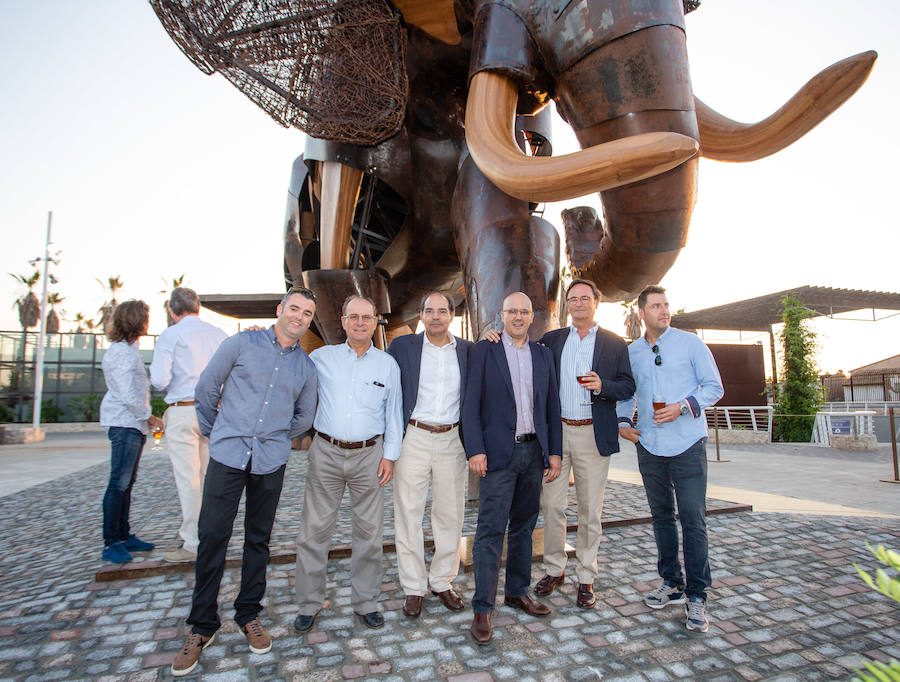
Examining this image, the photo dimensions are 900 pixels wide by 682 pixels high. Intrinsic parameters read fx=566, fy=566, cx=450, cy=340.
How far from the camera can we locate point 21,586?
10.9ft

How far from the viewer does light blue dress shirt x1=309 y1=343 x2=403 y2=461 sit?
9.33ft

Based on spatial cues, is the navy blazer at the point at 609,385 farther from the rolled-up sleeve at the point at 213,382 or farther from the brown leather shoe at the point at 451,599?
the rolled-up sleeve at the point at 213,382

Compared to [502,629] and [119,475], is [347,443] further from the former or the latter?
[119,475]

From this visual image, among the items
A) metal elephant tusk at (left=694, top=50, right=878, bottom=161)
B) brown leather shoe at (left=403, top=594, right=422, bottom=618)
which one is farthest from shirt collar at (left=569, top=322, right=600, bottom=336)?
brown leather shoe at (left=403, top=594, right=422, bottom=618)

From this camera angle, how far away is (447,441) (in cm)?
303

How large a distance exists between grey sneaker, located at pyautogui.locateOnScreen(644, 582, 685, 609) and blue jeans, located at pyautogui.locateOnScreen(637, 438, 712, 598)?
4cm

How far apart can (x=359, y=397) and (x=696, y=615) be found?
1.93 meters

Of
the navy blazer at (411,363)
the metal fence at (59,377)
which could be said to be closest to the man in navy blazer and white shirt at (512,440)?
the navy blazer at (411,363)

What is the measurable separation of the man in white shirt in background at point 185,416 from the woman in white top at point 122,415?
191 millimetres

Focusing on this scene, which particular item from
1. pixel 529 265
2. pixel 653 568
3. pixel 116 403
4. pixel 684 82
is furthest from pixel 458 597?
pixel 684 82

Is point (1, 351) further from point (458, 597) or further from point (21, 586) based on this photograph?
point (458, 597)

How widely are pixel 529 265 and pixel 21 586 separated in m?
3.60

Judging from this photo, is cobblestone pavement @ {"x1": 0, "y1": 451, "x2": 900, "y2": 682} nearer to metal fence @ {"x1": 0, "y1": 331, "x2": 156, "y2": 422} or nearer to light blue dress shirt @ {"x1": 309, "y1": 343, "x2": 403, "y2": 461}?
light blue dress shirt @ {"x1": 309, "y1": 343, "x2": 403, "y2": 461}

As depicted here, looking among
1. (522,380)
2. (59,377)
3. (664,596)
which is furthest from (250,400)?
(59,377)
